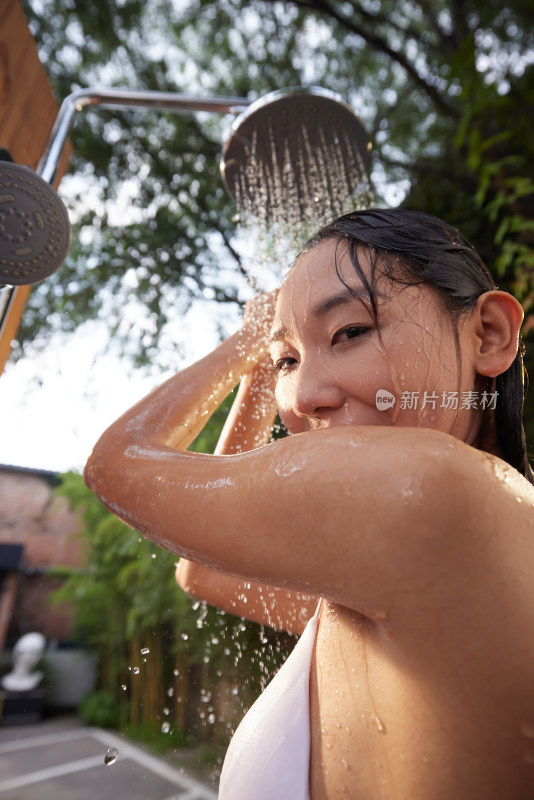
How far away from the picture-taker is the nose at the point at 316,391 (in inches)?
29.1

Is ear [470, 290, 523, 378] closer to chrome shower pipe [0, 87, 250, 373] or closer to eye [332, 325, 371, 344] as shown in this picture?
eye [332, 325, 371, 344]

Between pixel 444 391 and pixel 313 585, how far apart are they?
0.34 meters

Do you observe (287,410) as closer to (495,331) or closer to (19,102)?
(495,331)

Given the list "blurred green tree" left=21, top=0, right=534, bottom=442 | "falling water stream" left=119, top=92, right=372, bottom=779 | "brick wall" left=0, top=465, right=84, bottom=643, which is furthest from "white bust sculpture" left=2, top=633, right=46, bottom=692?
"falling water stream" left=119, top=92, right=372, bottom=779

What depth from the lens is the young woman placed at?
54 centimetres

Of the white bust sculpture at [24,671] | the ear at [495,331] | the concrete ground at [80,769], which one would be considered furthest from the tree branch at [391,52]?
the white bust sculpture at [24,671]

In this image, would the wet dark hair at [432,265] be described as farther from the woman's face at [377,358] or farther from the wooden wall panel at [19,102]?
the wooden wall panel at [19,102]

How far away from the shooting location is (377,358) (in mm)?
722

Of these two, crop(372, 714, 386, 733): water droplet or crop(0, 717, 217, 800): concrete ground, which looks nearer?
crop(372, 714, 386, 733): water droplet

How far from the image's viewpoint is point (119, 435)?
0.83m

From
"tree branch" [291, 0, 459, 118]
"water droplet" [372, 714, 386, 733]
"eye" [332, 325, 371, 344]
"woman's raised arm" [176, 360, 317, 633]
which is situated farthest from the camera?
"tree branch" [291, 0, 459, 118]

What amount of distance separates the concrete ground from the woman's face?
3.25 meters

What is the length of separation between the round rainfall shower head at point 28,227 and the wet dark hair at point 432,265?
62 cm

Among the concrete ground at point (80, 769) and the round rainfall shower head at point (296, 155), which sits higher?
the round rainfall shower head at point (296, 155)
